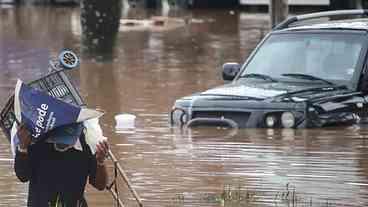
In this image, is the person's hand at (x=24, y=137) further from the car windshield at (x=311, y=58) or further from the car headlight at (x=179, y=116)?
the car windshield at (x=311, y=58)

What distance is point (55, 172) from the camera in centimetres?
612

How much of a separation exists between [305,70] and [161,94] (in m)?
5.19

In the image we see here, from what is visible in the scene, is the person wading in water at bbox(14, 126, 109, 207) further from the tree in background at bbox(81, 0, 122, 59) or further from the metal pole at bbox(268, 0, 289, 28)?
the tree in background at bbox(81, 0, 122, 59)

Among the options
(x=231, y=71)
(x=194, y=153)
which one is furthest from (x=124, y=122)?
(x=194, y=153)

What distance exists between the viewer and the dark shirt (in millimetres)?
6098

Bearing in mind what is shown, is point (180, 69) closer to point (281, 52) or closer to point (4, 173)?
point (281, 52)

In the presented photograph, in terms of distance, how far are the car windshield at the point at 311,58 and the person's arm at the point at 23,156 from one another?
251 inches

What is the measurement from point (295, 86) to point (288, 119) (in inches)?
21.7

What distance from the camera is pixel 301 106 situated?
11352mm

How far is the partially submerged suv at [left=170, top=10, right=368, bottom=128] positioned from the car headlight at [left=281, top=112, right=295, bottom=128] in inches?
0.4

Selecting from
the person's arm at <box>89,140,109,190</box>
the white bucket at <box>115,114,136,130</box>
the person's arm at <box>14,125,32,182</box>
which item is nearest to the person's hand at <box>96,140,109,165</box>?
→ the person's arm at <box>89,140,109,190</box>

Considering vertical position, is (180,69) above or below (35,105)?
below

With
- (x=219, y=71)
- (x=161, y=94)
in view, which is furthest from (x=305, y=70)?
(x=219, y=71)

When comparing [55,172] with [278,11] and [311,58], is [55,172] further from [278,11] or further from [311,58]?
[278,11]
